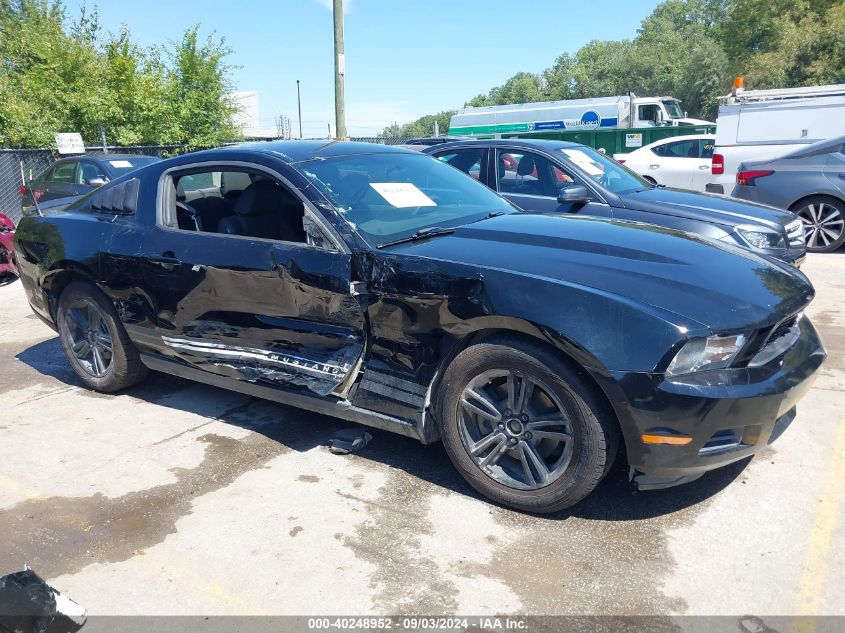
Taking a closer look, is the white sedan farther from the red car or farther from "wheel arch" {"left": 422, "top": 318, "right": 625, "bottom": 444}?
"wheel arch" {"left": 422, "top": 318, "right": 625, "bottom": 444}

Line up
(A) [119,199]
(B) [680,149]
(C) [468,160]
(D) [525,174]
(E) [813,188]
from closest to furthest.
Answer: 1. (A) [119,199]
2. (D) [525,174]
3. (C) [468,160]
4. (E) [813,188]
5. (B) [680,149]

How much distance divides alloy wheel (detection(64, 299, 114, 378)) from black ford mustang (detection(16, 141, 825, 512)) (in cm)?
3

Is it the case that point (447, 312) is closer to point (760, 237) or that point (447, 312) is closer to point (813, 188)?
point (760, 237)

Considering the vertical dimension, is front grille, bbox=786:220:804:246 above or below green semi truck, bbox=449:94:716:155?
below

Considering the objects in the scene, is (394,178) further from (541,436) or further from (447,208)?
(541,436)

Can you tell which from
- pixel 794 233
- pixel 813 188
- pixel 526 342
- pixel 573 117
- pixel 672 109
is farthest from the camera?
pixel 573 117

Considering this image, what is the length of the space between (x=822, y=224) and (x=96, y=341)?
8.90 metres


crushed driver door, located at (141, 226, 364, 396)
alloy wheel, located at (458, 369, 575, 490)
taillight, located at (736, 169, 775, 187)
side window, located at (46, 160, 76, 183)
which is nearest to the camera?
alloy wheel, located at (458, 369, 575, 490)

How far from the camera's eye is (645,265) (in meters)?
3.20

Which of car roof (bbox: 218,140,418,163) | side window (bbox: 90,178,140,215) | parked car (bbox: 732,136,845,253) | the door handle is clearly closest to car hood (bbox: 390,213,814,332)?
car roof (bbox: 218,140,418,163)

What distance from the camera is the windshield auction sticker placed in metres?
4.01

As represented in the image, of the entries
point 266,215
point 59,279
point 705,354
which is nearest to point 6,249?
point 59,279

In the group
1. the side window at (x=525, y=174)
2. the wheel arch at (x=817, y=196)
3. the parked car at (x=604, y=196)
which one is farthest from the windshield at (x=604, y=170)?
the wheel arch at (x=817, y=196)

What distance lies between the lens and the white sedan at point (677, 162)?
14.0 m
